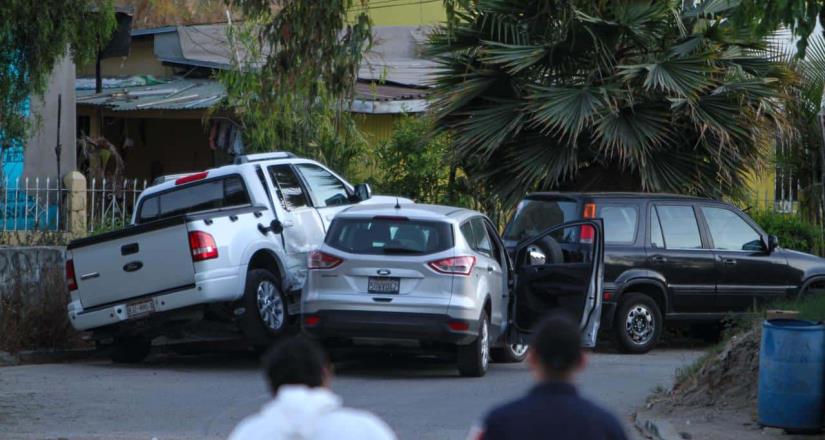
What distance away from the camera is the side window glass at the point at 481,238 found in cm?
1394

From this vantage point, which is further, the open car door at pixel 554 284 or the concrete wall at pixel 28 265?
the concrete wall at pixel 28 265

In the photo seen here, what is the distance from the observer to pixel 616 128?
1761 centimetres

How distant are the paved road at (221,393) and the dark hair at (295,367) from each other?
6.00 m

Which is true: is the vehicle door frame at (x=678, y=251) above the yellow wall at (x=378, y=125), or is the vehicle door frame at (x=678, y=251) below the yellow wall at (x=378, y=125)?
below

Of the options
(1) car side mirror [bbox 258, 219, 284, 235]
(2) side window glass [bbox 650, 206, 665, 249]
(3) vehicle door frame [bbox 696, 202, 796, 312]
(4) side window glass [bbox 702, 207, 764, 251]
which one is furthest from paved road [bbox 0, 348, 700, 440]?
(4) side window glass [bbox 702, 207, 764, 251]

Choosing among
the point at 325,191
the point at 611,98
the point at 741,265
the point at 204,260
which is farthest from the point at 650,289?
the point at 204,260

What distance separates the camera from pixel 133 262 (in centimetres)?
1391

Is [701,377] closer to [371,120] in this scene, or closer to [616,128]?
[616,128]

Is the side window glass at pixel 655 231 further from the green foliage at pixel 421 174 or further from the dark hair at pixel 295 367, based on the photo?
the dark hair at pixel 295 367

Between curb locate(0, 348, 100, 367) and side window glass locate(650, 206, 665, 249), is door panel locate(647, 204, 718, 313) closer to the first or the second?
side window glass locate(650, 206, 665, 249)

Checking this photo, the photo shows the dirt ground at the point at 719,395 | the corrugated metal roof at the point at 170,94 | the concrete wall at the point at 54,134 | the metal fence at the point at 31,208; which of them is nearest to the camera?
the dirt ground at the point at 719,395

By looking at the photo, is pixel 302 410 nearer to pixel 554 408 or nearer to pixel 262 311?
pixel 554 408

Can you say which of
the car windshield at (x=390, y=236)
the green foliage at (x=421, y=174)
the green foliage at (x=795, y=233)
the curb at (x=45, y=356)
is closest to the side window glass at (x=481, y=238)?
the car windshield at (x=390, y=236)

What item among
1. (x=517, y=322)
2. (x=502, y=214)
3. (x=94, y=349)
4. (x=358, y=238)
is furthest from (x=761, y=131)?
(x=94, y=349)
